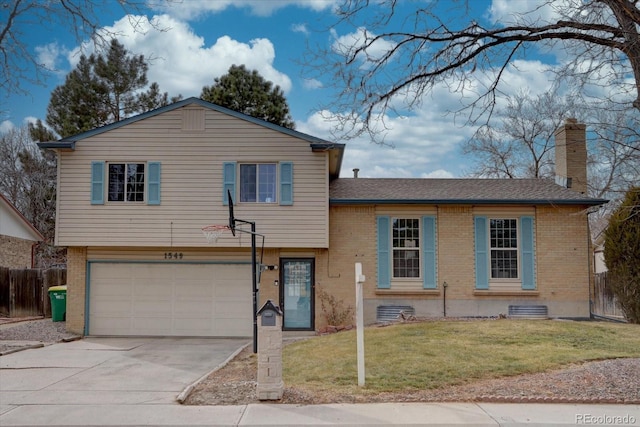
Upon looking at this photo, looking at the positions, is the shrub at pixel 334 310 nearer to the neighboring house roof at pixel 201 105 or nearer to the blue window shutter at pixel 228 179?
the blue window shutter at pixel 228 179

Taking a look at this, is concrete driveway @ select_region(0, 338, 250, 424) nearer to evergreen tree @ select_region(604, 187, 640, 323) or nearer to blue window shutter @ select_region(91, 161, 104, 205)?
blue window shutter @ select_region(91, 161, 104, 205)

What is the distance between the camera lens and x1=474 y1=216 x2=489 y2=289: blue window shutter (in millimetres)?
18219

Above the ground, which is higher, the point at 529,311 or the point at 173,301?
the point at 173,301

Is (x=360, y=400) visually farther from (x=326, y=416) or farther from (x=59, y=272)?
(x=59, y=272)

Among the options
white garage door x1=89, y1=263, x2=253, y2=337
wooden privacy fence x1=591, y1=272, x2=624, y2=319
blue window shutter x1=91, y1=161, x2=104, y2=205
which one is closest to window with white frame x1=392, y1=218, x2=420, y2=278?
white garage door x1=89, y1=263, x2=253, y2=337

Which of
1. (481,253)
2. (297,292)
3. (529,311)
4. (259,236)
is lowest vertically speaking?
(529,311)

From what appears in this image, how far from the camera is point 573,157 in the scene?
790 inches

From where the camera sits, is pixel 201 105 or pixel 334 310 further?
pixel 201 105

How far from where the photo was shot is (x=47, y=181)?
35.4 m

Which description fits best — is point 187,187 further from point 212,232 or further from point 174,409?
point 174,409

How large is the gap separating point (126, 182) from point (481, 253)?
10834mm

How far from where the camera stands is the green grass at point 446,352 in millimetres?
9758

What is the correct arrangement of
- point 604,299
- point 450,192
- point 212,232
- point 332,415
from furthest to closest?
1. point 604,299
2. point 450,192
3. point 212,232
4. point 332,415

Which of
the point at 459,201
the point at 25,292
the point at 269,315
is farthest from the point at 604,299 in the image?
the point at 25,292
